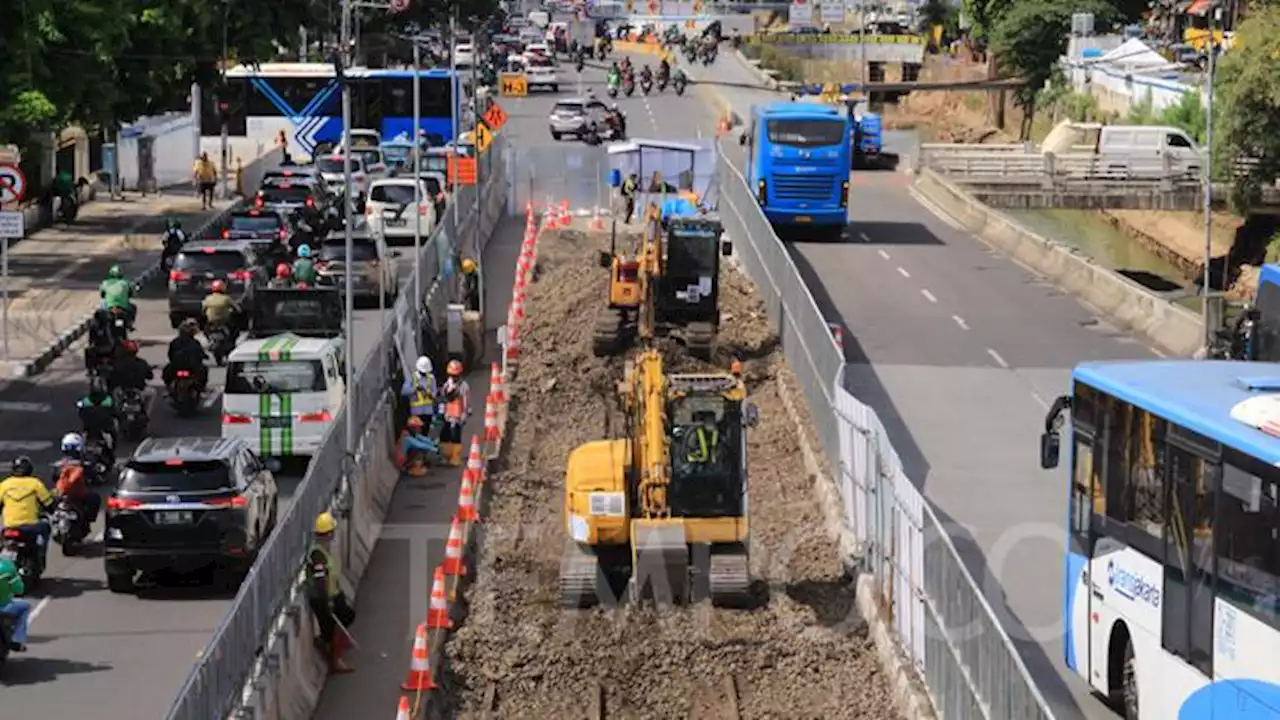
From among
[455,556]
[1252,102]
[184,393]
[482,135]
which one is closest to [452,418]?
[184,393]

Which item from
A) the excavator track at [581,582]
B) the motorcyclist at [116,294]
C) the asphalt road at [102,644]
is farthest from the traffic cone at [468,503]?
the motorcyclist at [116,294]

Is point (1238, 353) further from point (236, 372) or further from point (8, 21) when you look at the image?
point (8, 21)

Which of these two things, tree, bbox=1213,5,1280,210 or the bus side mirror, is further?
tree, bbox=1213,5,1280,210

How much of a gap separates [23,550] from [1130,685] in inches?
452

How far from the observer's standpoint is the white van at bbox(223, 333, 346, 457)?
29547mm

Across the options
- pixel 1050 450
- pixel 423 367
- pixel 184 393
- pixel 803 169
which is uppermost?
pixel 803 169

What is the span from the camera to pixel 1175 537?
16.7 metres

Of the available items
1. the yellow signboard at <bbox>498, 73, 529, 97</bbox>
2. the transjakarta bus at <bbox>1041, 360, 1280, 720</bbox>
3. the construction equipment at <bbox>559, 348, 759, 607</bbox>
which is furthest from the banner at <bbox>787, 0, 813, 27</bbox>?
the transjakarta bus at <bbox>1041, 360, 1280, 720</bbox>

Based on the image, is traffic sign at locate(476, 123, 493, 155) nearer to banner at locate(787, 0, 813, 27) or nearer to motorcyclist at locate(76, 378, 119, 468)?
motorcyclist at locate(76, 378, 119, 468)

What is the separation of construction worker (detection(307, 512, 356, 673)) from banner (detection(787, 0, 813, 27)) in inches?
6115

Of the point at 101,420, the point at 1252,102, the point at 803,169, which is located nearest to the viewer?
the point at 101,420

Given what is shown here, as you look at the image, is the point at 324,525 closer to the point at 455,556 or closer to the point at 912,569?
the point at 455,556

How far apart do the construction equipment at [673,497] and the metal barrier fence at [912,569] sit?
1.39 metres

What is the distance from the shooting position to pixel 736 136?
274 feet
